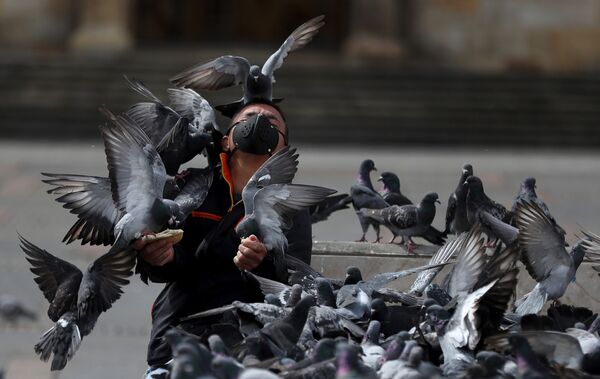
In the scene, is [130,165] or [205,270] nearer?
[130,165]

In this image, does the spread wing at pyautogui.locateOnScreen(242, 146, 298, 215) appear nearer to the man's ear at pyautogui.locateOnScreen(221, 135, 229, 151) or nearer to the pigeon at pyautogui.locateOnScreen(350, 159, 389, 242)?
the man's ear at pyautogui.locateOnScreen(221, 135, 229, 151)

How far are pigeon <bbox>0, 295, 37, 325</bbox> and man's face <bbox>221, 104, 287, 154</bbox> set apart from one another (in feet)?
13.1

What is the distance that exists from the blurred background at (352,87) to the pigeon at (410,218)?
181 inches

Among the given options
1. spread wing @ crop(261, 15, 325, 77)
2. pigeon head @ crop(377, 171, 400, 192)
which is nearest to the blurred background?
pigeon head @ crop(377, 171, 400, 192)

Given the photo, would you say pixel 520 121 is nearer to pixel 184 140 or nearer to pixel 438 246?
pixel 438 246

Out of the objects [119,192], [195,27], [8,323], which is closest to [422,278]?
[119,192]

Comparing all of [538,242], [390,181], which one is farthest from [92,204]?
[390,181]

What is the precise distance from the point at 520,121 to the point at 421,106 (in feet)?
4.32

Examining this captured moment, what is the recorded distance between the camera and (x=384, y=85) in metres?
19.9

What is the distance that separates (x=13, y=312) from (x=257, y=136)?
14.1 feet

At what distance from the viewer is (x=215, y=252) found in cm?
514

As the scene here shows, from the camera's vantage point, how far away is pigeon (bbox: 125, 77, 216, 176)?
5.31 meters

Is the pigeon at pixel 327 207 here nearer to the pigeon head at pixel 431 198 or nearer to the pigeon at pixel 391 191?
the pigeon at pixel 391 191

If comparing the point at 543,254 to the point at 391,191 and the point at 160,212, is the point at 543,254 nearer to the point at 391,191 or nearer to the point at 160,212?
the point at 160,212
